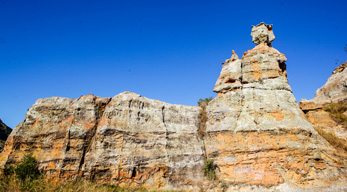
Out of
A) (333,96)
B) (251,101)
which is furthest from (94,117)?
(333,96)

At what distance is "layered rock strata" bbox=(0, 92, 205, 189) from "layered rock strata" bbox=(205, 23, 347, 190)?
249cm

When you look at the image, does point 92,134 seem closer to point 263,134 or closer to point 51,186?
point 51,186

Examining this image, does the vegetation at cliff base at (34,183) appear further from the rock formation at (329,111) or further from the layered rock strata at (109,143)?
the rock formation at (329,111)

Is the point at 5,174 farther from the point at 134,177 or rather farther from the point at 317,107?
the point at 317,107

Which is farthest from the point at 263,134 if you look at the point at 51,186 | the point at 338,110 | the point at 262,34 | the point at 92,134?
the point at 51,186

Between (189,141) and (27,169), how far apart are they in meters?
10.6

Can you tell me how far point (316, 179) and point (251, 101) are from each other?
20.1 feet

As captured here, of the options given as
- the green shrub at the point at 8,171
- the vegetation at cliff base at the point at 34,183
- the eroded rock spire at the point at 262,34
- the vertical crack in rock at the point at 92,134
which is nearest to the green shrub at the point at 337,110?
the eroded rock spire at the point at 262,34

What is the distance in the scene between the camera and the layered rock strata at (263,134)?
1386 cm

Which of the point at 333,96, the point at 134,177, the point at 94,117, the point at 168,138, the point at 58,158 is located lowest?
the point at 134,177

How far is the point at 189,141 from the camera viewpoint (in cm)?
1766

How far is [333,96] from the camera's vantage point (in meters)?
21.9

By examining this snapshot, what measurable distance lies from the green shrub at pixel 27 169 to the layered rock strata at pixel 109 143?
0.41 meters

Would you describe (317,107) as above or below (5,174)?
above
